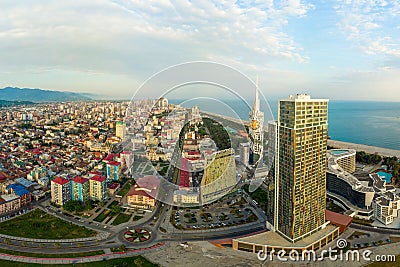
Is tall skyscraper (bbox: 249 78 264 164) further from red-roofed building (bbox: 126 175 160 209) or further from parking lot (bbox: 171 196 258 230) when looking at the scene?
red-roofed building (bbox: 126 175 160 209)

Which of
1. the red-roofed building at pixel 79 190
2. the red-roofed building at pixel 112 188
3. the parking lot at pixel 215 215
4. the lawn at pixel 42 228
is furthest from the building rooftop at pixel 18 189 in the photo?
the parking lot at pixel 215 215

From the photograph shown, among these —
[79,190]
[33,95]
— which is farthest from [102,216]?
[33,95]

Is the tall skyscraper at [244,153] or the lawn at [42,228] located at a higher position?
the tall skyscraper at [244,153]

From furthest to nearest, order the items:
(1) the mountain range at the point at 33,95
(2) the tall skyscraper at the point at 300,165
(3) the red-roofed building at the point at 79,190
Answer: (1) the mountain range at the point at 33,95
(3) the red-roofed building at the point at 79,190
(2) the tall skyscraper at the point at 300,165

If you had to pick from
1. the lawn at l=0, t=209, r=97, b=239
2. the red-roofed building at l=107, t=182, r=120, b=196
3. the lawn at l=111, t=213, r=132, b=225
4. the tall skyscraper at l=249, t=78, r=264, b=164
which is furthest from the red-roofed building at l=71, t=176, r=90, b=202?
the tall skyscraper at l=249, t=78, r=264, b=164

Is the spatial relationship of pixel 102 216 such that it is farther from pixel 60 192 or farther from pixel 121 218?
pixel 60 192

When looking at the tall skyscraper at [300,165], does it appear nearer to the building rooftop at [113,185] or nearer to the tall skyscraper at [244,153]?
the tall skyscraper at [244,153]

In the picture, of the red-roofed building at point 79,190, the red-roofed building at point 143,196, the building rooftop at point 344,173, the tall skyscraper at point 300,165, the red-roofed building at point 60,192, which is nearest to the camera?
Answer: the tall skyscraper at point 300,165
